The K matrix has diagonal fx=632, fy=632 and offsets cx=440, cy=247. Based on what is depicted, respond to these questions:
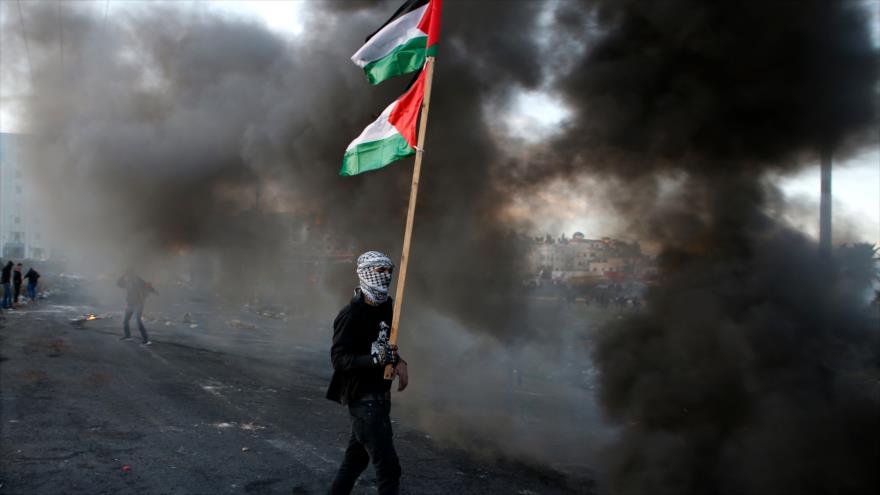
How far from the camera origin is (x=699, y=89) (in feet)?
→ 16.6

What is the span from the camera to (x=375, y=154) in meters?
4.30

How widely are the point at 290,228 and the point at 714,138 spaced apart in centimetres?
1096

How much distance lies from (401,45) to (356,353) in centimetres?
232

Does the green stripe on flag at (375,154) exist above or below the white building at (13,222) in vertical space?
below

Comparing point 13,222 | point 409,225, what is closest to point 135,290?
point 409,225

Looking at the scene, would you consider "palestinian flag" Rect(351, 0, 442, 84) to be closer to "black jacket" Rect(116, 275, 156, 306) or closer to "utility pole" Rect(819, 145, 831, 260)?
"utility pole" Rect(819, 145, 831, 260)

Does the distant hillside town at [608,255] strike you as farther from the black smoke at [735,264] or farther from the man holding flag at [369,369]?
the man holding flag at [369,369]

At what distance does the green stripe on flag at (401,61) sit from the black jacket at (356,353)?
1.94m

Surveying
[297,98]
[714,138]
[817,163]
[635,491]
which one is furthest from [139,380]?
[817,163]

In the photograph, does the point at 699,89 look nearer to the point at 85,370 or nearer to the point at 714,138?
the point at 714,138

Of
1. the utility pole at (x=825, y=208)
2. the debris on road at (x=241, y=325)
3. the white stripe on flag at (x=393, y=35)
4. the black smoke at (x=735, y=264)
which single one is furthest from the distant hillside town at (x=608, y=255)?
the debris on road at (x=241, y=325)

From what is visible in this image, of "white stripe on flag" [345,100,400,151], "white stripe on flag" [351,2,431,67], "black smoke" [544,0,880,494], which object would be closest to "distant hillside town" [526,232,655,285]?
"black smoke" [544,0,880,494]

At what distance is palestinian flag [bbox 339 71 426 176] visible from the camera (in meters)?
4.10

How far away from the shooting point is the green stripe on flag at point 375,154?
13.6 feet
